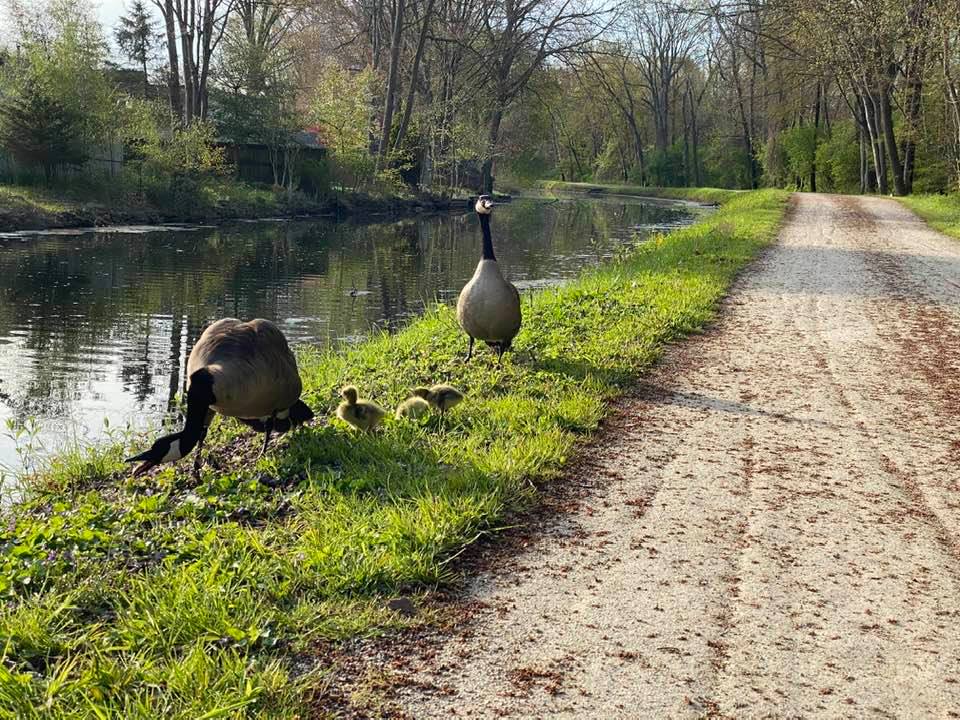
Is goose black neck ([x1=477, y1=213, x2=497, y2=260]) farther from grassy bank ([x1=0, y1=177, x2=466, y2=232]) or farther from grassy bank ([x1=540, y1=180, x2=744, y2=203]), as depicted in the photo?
grassy bank ([x1=540, y1=180, x2=744, y2=203])

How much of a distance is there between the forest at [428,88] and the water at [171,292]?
7.55m

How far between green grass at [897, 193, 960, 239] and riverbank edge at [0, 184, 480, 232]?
25.9 metres

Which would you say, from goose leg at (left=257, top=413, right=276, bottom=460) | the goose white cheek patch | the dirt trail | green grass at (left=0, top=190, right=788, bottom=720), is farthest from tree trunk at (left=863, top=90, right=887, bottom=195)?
the goose white cheek patch

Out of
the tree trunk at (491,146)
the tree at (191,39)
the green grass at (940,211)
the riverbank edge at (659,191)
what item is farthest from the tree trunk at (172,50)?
the riverbank edge at (659,191)

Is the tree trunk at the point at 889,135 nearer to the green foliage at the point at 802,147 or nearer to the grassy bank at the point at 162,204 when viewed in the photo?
the green foliage at the point at 802,147

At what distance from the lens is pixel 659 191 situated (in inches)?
3332

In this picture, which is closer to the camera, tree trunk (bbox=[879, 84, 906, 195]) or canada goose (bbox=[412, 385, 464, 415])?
canada goose (bbox=[412, 385, 464, 415])

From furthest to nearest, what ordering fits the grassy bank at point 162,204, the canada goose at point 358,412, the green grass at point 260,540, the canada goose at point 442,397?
the grassy bank at point 162,204
the canada goose at point 442,397
the canada goose at point 358,412
the green grass at point 260,540

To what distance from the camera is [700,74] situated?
95.4 m

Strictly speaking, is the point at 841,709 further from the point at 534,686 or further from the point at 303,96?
the point at 303,96

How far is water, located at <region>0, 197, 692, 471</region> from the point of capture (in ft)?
37.2

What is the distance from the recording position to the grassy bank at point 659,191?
228 ft

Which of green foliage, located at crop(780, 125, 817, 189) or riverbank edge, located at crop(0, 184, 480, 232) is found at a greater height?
green foliage, located at crop(780, 125, 817, 189)

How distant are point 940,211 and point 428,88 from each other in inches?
1388
